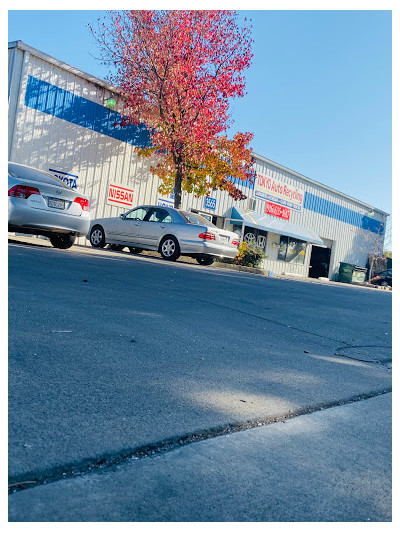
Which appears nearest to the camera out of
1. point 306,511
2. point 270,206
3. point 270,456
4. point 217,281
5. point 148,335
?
point 306,511

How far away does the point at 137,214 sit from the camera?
15406 mm

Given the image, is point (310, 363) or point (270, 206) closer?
point (310, 363)

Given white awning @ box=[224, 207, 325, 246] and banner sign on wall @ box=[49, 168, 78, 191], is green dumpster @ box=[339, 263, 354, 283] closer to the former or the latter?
white awning @ box=[224, 207, 325, 246]

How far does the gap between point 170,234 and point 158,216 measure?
79 cm

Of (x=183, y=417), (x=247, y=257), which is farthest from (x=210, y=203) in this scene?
(x=183, y=417)

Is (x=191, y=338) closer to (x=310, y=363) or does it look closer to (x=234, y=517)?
(x=310, y=363)

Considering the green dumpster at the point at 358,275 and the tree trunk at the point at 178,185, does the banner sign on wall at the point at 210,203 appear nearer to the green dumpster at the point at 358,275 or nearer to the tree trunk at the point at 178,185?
the tree trunk at the point at 178,185

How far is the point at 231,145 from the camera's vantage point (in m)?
21.1

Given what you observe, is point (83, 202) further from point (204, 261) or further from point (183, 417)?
point (183, 417)

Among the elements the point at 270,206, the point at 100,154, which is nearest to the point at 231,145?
the point at 100,154

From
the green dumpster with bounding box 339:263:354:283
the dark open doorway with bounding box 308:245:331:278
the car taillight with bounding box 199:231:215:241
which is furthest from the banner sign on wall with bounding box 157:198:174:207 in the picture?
the green dumpster with bounding box 339:263:354:283

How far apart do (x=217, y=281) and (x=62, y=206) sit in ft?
10.7

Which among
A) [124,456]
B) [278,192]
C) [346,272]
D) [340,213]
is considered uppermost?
[278,192]

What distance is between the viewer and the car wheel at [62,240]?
10.8m
